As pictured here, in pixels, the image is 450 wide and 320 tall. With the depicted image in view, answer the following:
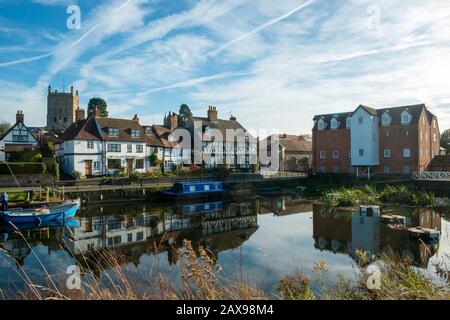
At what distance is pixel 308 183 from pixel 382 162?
10.8 meters

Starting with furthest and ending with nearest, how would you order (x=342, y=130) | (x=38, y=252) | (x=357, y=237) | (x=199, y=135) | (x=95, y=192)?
(x=199, y=135) < (x=342, y=130) < (x=95, y=192) < (x=357, y=237) < (x=38, y=252)

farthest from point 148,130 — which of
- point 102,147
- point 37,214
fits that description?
point 37,214

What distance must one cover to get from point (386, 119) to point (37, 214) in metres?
42.4

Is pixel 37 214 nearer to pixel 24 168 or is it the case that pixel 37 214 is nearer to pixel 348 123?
pixel 24 168

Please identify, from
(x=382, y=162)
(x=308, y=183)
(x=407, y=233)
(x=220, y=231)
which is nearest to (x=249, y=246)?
(x=220, y=231)

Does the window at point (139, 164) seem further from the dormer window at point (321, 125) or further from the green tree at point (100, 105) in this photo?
the green tree at point (100, 105)

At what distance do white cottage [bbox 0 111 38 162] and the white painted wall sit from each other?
4251cm

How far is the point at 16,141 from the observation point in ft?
135

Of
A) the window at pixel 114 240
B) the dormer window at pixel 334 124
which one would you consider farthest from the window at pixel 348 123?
the window at pixel 114 240

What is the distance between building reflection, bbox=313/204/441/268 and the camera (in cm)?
1462

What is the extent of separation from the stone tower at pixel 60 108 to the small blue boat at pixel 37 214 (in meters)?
74.8

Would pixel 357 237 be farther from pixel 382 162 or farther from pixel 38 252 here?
pixel 382 162

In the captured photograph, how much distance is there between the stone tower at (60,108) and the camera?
88938 millimetres
